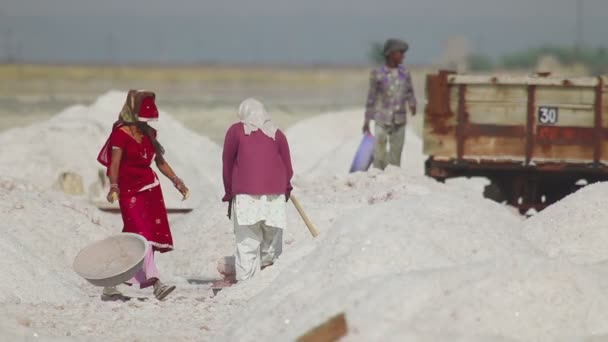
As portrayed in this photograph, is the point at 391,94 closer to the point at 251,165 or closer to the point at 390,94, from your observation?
the point at 390,94

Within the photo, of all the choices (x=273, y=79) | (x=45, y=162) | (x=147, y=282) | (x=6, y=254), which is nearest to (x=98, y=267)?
(x=147, y=282)

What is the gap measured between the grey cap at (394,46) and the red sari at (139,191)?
5.55 m

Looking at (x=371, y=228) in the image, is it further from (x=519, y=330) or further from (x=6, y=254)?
(x=6, y=254)

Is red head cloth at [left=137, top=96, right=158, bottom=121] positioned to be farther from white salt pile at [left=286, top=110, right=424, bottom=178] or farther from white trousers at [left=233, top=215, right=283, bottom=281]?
white salt pile at [left=286, top=110, right=424, bottom=178]

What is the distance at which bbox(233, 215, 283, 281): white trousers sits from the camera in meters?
10.2

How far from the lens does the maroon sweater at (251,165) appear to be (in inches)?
396

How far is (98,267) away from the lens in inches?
394

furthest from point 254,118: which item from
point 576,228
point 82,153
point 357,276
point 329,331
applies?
point 82,153

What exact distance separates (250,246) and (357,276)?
1.72m

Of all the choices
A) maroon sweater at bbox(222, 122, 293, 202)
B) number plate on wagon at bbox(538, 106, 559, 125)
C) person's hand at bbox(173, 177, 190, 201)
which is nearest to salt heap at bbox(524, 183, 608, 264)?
maroon sweater at bbox(222, 122, 293, 202)

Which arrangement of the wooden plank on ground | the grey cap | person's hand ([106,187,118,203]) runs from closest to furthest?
the wooden plank on ground → person's hand ([106,187,118,203]) → the grey cap

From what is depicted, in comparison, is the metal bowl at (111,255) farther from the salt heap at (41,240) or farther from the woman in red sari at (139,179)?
the salt heap at (41,240)

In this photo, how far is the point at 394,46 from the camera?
15250 millimetres

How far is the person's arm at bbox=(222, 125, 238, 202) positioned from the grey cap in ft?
17.7
